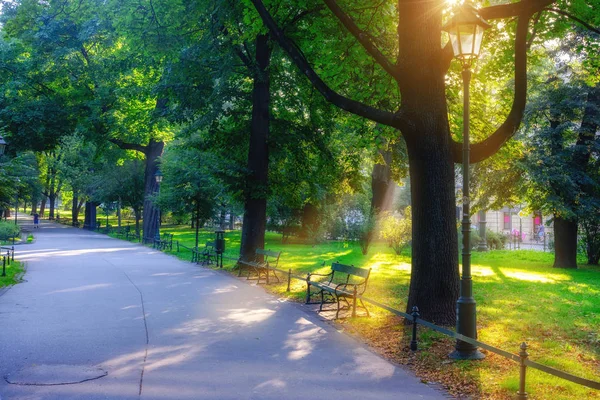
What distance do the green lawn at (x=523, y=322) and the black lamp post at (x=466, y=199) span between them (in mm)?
348

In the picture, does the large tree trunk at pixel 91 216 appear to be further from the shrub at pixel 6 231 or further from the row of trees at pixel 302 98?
the row of trees at pixel 302 98

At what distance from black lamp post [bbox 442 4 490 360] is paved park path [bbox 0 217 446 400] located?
1181mm

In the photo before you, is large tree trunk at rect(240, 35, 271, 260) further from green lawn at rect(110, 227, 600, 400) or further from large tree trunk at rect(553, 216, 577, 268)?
large tree trunk at rect(553, 216, 577, 268)

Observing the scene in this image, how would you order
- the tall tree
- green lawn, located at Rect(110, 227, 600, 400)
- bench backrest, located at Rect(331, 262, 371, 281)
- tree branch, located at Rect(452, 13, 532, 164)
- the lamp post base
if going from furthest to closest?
bench backrest, located at Rect(331, 262, 371, 281)
the tall tree
tree branch, located at Rect(452, 13, 532, 164)
the lamp post base
green lawn, located at Rect(110, 227, 600, 400)

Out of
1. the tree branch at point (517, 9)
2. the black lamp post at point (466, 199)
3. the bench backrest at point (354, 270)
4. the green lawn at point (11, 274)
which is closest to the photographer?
the black lamp post at point (466, 199)

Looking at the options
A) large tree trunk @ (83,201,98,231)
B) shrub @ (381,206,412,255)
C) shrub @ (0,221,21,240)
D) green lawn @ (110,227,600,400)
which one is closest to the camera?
green lawn @ (110,227,600,400)

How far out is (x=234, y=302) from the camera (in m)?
13.2

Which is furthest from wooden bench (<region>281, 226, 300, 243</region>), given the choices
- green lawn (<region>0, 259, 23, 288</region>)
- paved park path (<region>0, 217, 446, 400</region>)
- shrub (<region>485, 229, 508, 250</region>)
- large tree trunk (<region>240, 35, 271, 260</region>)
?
paved park path (<region>0, 217, 446, 400</region>)

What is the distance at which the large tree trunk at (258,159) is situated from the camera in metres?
19.6

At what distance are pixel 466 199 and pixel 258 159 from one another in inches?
480

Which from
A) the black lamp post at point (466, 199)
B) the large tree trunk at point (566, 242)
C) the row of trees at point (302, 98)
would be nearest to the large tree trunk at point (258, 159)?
the row of trees at point (302, 98)

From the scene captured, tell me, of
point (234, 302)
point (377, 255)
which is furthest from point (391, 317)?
point (377, 255)

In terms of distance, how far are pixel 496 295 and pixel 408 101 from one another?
22.8 feet

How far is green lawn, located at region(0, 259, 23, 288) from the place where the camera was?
52.3 ft
